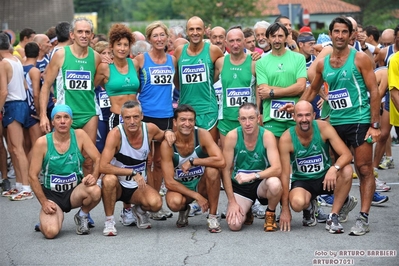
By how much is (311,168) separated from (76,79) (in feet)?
10.0

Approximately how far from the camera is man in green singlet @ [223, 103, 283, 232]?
878 cm

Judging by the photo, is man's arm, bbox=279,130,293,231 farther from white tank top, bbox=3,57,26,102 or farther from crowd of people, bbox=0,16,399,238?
white tank top, bbox=3,57,26,102

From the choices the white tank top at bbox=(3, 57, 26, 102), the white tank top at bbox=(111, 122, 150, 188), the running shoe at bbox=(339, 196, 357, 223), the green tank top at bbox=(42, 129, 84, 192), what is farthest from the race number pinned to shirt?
the white tank top at bbox=(3, 57, 26, 102)

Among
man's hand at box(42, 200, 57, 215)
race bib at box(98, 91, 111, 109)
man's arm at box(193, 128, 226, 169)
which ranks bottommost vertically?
man's hand at box(42, 200, 57, 215)

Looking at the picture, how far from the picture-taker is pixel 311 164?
29.4ft

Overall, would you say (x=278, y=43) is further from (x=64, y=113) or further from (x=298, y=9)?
(x=298, y=9)

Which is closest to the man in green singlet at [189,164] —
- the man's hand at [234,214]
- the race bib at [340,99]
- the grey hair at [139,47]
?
the man's hand at [234,214]

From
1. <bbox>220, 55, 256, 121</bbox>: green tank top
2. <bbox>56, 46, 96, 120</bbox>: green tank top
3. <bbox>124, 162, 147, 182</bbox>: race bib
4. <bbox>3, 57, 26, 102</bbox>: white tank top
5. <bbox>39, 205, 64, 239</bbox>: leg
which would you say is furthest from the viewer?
<bbox>3, 57, 26, 102</bbox>: white tank top

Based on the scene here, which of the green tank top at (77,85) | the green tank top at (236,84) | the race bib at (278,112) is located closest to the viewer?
the race bib at (278,112)

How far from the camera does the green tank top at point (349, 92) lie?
8680mm

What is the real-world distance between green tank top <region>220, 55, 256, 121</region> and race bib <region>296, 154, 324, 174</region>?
143cm

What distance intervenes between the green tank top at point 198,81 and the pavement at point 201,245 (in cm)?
142

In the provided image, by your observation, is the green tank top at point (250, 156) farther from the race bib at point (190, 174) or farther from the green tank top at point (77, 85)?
the green tank top at point (77, 85)

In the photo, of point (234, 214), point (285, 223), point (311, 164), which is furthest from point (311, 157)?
point (234, 214)
